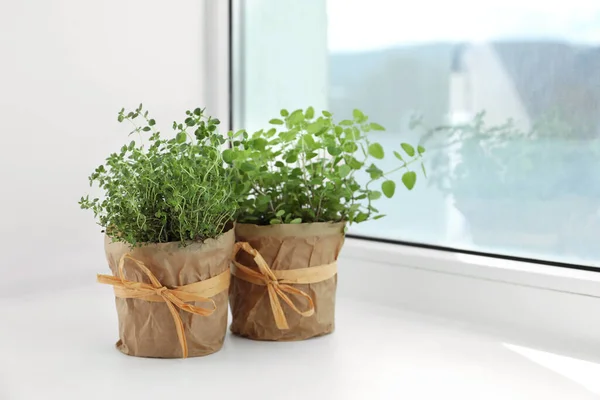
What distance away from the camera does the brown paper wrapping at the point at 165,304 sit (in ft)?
2.88

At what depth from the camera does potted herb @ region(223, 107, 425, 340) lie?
967 mm

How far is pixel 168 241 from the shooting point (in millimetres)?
891

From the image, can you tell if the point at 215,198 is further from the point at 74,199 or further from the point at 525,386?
the point at 74,199

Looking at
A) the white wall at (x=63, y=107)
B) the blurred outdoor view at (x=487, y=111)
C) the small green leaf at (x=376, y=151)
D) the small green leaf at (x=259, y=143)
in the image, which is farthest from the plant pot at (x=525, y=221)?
the white wall at (x=63, y=107)

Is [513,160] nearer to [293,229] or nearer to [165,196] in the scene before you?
[293,229]

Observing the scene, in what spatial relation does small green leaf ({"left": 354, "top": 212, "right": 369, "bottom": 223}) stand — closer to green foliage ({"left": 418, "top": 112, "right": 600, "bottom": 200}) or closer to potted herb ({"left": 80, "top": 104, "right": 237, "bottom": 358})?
potted herb ({"left": 80, "top": 104, "right": 237, "bottom": 358})

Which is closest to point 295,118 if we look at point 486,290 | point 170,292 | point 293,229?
point 293,229

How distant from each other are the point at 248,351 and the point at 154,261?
0.19 meters

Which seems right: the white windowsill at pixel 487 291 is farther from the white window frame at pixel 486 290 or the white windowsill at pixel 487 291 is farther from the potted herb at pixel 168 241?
the potted herb at pixel 168 241

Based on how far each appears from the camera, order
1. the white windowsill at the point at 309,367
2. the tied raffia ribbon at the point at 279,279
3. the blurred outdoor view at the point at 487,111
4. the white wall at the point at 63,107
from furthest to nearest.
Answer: the white wall at the point at 63,107, the blurred outdoor view at the point at 487,111, the tied raffia ribbon at the point at 279,279, the white windowsill at the point at 309,367

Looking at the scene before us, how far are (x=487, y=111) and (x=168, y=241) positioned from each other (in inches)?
23.6

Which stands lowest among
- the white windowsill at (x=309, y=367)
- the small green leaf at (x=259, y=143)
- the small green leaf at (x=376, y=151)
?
the white windowsill at (x=309, y=367)

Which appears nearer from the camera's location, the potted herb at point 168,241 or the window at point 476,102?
the potted herb at point 168,241

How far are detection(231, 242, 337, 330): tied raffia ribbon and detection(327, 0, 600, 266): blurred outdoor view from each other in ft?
1.18
